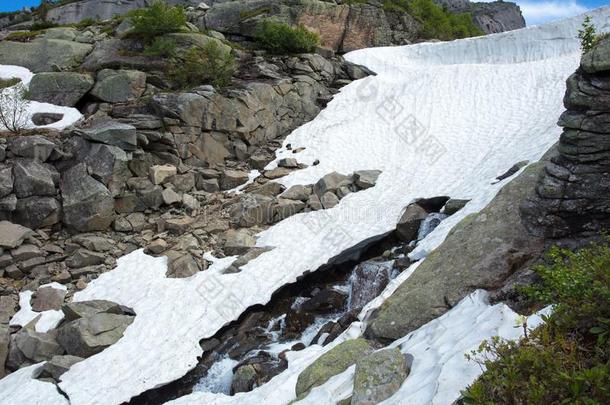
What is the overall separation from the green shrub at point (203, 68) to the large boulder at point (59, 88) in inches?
170

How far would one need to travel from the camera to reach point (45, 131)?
1820cm

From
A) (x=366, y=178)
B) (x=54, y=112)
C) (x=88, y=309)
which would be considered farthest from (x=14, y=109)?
(x=366, y=178)

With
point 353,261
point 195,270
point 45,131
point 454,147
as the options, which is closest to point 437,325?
point 353,261

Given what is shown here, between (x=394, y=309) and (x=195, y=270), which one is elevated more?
(x=394, y=309)

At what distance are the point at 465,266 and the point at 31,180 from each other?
15.0 meters

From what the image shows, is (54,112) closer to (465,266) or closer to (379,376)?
(465,266)

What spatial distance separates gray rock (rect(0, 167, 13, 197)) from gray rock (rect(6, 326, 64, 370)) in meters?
5.93

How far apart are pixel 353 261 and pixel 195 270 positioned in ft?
16.7

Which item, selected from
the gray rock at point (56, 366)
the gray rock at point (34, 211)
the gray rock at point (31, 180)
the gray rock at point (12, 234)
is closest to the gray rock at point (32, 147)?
the gray rock at point (31, 180)

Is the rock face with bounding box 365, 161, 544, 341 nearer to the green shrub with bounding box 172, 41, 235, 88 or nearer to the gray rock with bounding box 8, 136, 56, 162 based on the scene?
the gray rock with bounding box 8, 136, 56, 162

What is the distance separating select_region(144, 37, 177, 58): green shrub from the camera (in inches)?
907

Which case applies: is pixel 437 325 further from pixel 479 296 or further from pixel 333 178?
pixel 333 178

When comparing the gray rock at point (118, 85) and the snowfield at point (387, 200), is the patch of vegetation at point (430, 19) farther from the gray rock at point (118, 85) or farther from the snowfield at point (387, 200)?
the gray rock at point (118, 85)

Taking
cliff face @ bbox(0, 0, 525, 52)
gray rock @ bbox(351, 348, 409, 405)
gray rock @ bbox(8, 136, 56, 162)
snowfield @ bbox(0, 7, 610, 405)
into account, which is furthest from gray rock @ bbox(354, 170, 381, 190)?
cliff face @ bbox(0, 0, 525, 52)
